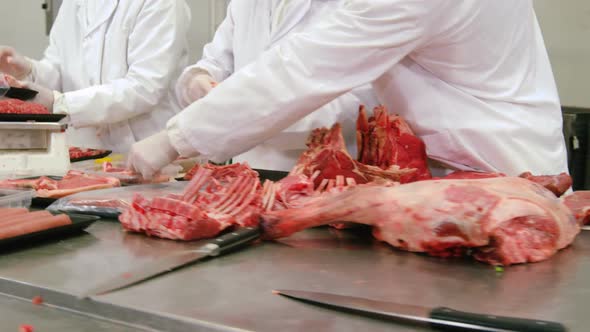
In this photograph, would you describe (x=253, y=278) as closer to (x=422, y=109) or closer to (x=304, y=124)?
(x=422, y=109)

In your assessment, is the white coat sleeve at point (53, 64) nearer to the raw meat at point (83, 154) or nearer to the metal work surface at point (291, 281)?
the raw meat at point (83, 154)

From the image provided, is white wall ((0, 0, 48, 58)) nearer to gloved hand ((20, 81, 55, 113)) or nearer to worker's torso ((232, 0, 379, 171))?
gloved hand ((20, 81, 55, 113))

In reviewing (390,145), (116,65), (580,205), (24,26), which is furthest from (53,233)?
(24,26)

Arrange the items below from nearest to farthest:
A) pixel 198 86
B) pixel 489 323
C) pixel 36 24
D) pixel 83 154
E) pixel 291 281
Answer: pixel 489 323
pixel 291 281
pixel 198 86
pixel 83 154
pixel 36 24

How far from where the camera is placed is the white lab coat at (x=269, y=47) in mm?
2227

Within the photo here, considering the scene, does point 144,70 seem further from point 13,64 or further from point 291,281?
point 291,281

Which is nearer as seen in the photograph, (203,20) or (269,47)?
(269,47)

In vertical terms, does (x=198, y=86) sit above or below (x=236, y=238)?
above

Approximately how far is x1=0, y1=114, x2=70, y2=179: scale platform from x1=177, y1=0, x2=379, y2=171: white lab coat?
0.64 meters

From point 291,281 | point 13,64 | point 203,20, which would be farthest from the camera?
point 203,20

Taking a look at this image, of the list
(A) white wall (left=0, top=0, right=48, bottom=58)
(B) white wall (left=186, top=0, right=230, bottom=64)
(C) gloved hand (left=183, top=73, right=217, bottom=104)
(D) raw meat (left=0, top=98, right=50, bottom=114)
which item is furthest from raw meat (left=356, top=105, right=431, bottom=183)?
(A) white wall (left=0, top=0, right=48, bottom=58)

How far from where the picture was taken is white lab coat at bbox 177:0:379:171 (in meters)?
2.23

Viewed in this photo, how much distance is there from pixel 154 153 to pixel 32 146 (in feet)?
2.00

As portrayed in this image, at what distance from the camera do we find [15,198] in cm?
148
